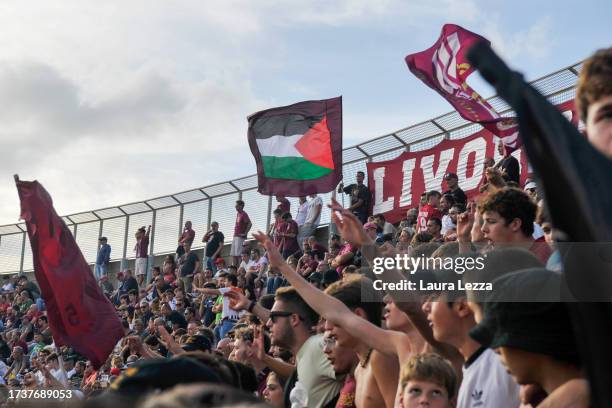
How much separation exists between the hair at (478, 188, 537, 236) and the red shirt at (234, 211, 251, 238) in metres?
16.5

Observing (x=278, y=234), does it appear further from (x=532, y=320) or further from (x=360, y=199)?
(x=532, y=320)

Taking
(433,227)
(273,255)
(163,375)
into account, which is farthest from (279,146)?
(163,375)

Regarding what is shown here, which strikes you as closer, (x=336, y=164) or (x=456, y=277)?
(x=456, y=277)

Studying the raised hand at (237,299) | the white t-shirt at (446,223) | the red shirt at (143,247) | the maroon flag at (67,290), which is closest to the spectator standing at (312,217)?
the white t-shirt at (446,223)

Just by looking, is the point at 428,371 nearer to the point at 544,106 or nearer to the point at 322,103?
the point at 544,106

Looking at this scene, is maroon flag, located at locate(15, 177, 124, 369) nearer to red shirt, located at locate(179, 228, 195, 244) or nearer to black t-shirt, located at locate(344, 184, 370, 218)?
black t-shirt, located at locate(344, 184, 370, 218)

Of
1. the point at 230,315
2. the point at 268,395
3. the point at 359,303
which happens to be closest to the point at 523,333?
the point at 359,303

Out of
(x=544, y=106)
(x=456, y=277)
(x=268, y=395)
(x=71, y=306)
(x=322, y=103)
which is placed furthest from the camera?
(x=322, y=103)

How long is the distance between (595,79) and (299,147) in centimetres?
1360

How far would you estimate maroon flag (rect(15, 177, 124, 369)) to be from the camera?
1018 cm

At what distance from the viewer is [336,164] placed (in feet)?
49.3

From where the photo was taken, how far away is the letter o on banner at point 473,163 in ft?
49.4

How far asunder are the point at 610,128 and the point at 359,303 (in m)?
3.88

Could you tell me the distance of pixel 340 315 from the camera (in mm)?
5125
